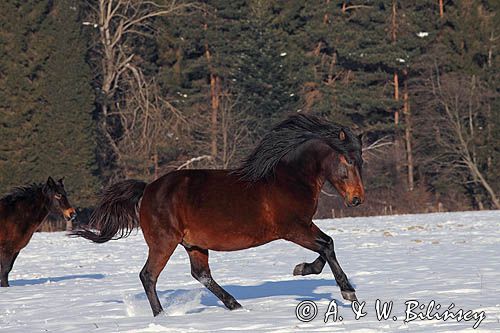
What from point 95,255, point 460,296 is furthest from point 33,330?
point 95,255

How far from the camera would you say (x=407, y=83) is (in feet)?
173

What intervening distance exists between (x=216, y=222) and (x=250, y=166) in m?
0.72

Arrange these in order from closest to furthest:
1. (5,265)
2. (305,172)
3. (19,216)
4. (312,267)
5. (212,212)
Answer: (312,267) < (212,212) < (305,172) < (5,265) < (19,216)

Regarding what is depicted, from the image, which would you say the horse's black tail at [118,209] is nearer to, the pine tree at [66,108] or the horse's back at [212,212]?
the horse's back at [212,212]

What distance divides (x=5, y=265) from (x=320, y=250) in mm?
6395

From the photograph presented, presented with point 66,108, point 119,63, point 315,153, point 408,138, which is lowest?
point 408,138

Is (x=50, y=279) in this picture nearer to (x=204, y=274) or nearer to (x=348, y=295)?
(x=204, y=274)

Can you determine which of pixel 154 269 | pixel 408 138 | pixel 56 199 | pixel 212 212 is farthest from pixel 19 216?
pixel 408 138

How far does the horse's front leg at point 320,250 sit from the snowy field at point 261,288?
0.23 meters

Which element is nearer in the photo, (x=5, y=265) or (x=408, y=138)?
(x=5, y=265)

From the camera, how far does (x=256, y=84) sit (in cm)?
4916

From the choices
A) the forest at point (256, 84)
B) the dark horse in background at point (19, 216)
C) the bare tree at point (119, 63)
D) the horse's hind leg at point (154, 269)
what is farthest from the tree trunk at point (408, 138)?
the horse's hind leg at point (154, 269)

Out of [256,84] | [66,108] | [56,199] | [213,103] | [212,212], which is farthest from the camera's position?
[213,103]

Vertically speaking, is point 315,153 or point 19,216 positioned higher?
point 315,153
